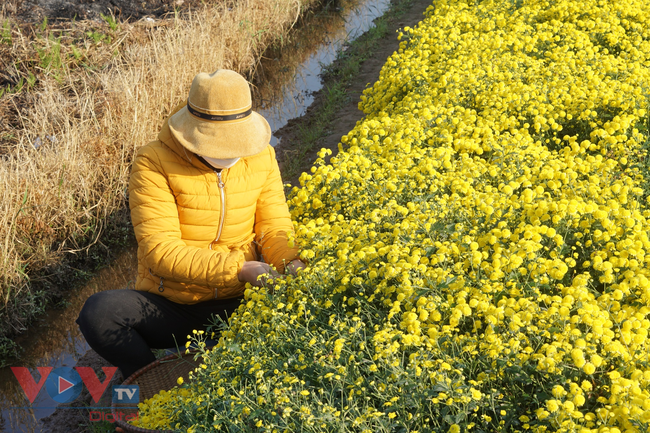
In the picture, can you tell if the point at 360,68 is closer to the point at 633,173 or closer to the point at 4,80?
the point at 4,80

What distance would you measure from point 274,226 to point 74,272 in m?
2.29

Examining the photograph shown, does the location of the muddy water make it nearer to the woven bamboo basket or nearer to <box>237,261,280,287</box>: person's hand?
the woven bamboo basket

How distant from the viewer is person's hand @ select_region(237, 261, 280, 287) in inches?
99.5

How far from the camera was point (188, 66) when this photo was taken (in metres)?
5.81

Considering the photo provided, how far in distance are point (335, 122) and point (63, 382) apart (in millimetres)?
4008

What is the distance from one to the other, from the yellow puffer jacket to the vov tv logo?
83 cm

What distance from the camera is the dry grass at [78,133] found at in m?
4.04

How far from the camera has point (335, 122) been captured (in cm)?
641

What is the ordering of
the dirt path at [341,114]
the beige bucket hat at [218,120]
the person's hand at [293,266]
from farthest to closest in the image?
the dirt path at [341,114] < the person's hand at [293,266] < the beige bucket hat at [218,120]

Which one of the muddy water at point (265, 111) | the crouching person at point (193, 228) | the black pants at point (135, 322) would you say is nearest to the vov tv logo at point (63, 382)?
the muddy water at point (265, 111)

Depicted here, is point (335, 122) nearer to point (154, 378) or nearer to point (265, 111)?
point (265, 111)

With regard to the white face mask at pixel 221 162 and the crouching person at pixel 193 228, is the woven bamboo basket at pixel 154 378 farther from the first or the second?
the white face mask at pixel 221 162

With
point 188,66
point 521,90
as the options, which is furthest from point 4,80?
point 521,90

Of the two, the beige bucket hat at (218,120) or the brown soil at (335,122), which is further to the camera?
the brown soil at (335,122)
